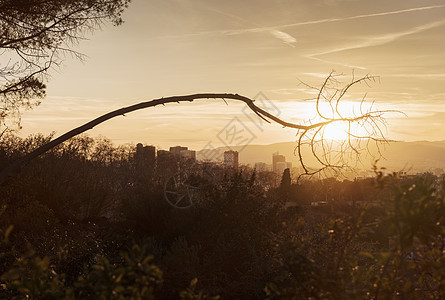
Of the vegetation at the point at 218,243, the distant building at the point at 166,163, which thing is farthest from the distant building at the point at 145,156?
the vegetation at the point at 218,243

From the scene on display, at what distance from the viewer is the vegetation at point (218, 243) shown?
2.80 meters

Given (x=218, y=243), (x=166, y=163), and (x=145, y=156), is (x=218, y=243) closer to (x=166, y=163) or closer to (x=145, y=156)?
(x=166, y=163)

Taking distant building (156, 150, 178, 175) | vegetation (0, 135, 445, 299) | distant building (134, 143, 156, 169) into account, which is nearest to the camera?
vegetation (0, 135, 445, 299)

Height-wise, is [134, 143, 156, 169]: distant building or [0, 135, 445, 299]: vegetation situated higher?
[134, 143, 156, 169]: distant building

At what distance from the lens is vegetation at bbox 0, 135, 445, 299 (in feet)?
9.18

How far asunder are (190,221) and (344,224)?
600 centimetres

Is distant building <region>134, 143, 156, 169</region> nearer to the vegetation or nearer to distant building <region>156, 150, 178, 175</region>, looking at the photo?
distant building <region>156, 150, 178, 175</region>

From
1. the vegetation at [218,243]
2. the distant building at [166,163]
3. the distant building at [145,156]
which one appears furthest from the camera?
the distant building at [145,156]

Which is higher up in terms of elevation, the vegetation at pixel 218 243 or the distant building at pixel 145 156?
the distant building at pixel 145 156

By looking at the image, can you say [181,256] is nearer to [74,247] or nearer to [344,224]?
[74,247]

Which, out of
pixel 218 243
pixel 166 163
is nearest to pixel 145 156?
pixel 166 163

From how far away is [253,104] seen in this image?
4500 mm

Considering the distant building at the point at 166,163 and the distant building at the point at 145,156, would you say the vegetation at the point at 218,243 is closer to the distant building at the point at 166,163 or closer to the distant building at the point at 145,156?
the distant building at the point at 166,163

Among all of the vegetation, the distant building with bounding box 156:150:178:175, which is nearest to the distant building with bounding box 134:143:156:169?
the distant building with bounding box 156:150:178:175
